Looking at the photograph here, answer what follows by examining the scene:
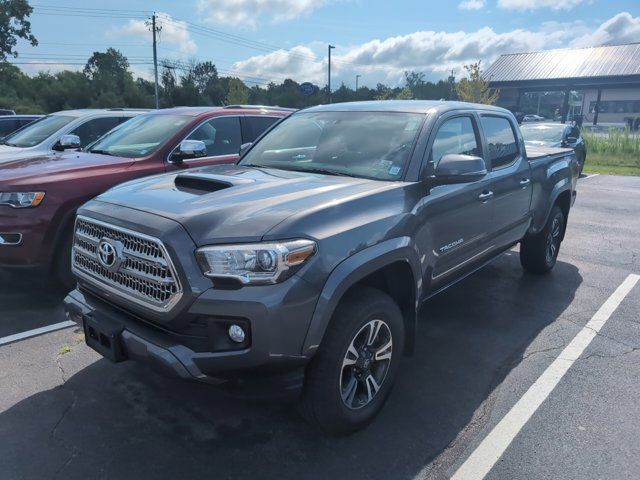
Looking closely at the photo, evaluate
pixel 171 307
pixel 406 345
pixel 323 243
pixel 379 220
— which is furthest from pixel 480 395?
pixel 171 307

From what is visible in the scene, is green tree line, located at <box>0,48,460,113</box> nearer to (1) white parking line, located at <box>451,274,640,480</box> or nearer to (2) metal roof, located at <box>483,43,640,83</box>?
(2) metal roof, located at <box>483,43,640,83</box>

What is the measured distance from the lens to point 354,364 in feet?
9.20

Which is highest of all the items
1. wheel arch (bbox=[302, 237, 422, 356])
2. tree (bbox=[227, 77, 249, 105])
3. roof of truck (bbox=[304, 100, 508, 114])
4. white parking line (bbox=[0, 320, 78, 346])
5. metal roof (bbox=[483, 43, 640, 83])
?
metal roof (bbox=[483, 43, 640, 83])

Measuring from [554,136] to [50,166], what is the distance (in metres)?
12.1

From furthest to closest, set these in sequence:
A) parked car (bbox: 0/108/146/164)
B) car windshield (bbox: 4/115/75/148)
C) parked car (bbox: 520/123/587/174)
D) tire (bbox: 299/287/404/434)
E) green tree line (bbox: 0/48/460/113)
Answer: green tree line (bbox: 0/48/460/113)
parked car (bbox: 520/123/587/174)
car windshield (bbox: 4/115/75/148)
parked car (bbox: 0/108/146/164)
tire (bbox: 299/287/404/434)

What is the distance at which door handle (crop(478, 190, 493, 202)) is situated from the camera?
13.0ft

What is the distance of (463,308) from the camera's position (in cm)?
478

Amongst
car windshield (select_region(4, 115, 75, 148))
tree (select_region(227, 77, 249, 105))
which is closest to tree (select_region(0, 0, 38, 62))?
tree (select_region(227, 77, 249, 105))

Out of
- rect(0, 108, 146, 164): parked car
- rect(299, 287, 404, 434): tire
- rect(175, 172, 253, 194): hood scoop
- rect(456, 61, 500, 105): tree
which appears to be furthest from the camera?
rect(456, 61, 500, 105): tree

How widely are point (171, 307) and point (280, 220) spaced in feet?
2.20

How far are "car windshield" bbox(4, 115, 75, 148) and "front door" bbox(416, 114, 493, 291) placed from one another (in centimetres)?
635

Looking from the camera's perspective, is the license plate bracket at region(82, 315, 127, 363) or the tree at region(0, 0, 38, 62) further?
the tree at region(0, 0, 38, 62)

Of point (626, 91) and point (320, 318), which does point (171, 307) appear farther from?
point (626, 91)

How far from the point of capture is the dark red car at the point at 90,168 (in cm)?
431
